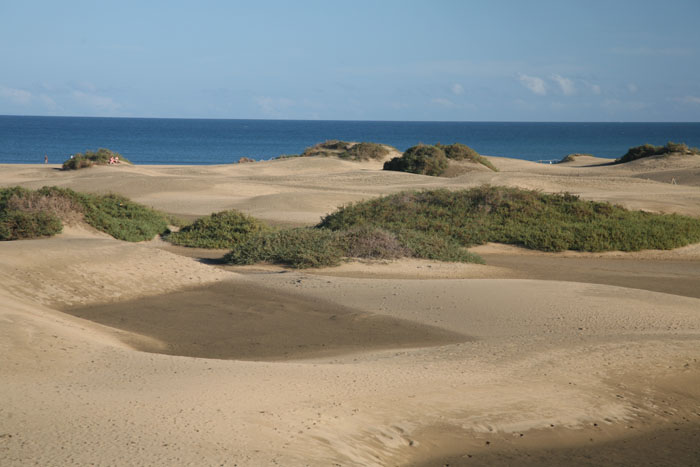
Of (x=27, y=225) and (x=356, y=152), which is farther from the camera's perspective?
(x=356, y=152)

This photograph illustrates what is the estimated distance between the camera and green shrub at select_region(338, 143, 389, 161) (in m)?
53.7

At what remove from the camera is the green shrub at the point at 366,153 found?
53.7m

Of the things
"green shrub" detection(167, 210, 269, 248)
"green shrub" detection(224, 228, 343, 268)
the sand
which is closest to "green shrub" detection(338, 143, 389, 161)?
"green shrub" detection(167, 210, 269, 248)

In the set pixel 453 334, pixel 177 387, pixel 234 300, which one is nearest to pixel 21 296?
pixel 234 300

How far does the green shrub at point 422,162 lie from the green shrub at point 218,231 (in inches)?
914

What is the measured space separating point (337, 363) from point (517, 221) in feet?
48.0

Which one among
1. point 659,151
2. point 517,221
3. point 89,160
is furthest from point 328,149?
point 517,221

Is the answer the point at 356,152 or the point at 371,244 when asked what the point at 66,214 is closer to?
the point at 371,244

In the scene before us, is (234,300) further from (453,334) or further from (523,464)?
(523,464)

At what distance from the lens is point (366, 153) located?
2130 inches

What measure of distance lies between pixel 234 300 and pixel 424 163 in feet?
105

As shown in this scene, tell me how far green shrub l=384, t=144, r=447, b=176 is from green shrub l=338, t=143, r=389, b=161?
7.19 m

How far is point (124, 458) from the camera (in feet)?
17.3

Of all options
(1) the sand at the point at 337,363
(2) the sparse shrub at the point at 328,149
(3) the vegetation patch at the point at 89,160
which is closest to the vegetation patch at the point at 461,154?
(2) the sparse shrub at the point at 328,149
